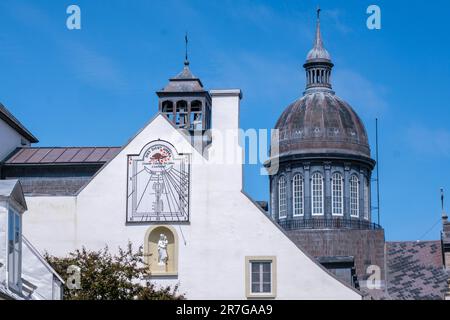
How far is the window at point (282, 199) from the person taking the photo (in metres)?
96.2

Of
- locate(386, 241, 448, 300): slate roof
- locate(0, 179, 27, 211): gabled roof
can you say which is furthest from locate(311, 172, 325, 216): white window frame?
locate(0, 179, 27, 211): gabled roof

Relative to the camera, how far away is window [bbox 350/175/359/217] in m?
94.6

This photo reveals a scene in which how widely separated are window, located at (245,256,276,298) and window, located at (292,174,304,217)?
39884 millimetres

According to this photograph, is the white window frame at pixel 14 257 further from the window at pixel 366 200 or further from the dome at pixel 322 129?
the dome at pixel 322 129

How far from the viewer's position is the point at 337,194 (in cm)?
9606

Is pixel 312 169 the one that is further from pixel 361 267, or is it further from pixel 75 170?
pixel 75 170

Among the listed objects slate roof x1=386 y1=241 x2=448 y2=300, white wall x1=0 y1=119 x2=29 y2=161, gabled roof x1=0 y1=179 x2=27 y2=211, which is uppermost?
white wall x1=0 y1=119 x2=29 y2=161

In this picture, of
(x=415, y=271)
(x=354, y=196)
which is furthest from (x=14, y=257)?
(x=354, y=196)

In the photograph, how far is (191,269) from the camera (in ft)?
185

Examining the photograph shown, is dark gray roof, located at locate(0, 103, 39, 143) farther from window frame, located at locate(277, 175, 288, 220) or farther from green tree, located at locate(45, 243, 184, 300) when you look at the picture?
window frame, located at locate(277, 175, 288, 220)

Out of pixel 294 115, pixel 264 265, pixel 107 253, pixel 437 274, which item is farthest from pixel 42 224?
pixel 294 115
